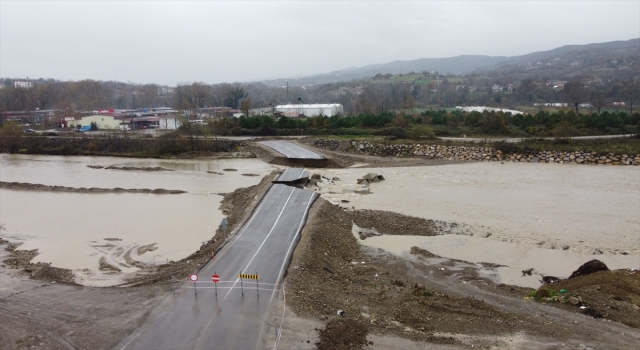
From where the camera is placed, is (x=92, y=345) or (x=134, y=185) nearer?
(x=92, y=345)

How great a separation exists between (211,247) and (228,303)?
17.1 feet

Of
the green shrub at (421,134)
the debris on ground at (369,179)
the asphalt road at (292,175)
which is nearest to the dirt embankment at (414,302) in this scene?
the asphalt road at (292,175)

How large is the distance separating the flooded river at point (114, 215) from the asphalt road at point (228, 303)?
315cm

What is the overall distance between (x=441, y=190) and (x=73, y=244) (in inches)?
736

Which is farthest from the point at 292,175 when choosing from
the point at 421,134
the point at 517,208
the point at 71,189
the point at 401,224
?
the point at 421,134

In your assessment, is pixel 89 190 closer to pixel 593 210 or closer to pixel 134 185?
pixel 134 185

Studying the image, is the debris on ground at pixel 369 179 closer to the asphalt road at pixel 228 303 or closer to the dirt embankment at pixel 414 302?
the asphalt road at pixel 228 303

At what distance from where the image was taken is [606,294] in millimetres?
12148

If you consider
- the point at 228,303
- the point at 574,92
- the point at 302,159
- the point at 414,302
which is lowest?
the point at 414,302

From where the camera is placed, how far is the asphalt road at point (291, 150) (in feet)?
121

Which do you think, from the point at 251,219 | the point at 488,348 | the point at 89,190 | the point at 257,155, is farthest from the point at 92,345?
the point at 257,155

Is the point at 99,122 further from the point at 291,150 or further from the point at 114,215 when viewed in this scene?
the point at 114,215

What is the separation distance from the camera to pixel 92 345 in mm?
9727

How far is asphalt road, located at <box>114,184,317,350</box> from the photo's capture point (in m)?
9.66
